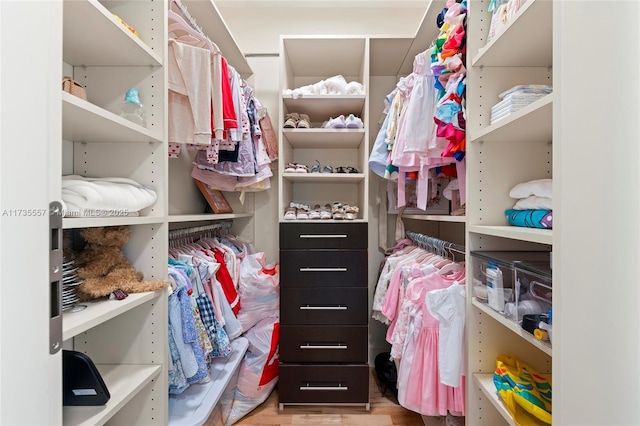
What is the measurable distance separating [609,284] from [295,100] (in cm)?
180

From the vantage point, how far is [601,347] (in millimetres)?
654

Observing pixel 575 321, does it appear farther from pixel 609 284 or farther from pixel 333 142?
pixel 333 142

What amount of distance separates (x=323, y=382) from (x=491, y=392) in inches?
43.3

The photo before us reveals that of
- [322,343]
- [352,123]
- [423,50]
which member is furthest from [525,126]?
[322,343]

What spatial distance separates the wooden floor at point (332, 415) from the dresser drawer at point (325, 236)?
3.17ft

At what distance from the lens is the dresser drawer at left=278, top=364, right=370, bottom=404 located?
1941mm

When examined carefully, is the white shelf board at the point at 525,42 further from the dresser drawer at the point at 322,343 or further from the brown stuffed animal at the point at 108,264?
the dresser drawer at the point at 322,343

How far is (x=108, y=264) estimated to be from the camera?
41.9 inches

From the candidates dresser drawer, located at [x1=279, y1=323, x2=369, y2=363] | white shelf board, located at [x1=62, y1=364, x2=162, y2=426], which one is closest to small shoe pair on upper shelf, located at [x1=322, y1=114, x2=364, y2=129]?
dresser drawer, located at [x1=279, y1=323, x2=369, y2=363]

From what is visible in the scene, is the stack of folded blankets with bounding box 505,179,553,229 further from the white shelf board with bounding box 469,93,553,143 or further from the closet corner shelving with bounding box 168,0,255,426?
A: the closet corner shelving with bounding box 168,0,255,426

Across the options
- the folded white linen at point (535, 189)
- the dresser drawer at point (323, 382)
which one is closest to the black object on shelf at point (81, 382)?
the dresser drawer at point (323, 382)

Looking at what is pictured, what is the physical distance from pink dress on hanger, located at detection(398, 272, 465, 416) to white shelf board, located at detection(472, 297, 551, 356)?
249mm

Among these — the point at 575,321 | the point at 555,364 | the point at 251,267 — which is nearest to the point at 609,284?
the point at 575,321

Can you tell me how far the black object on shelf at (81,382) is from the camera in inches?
33.6
